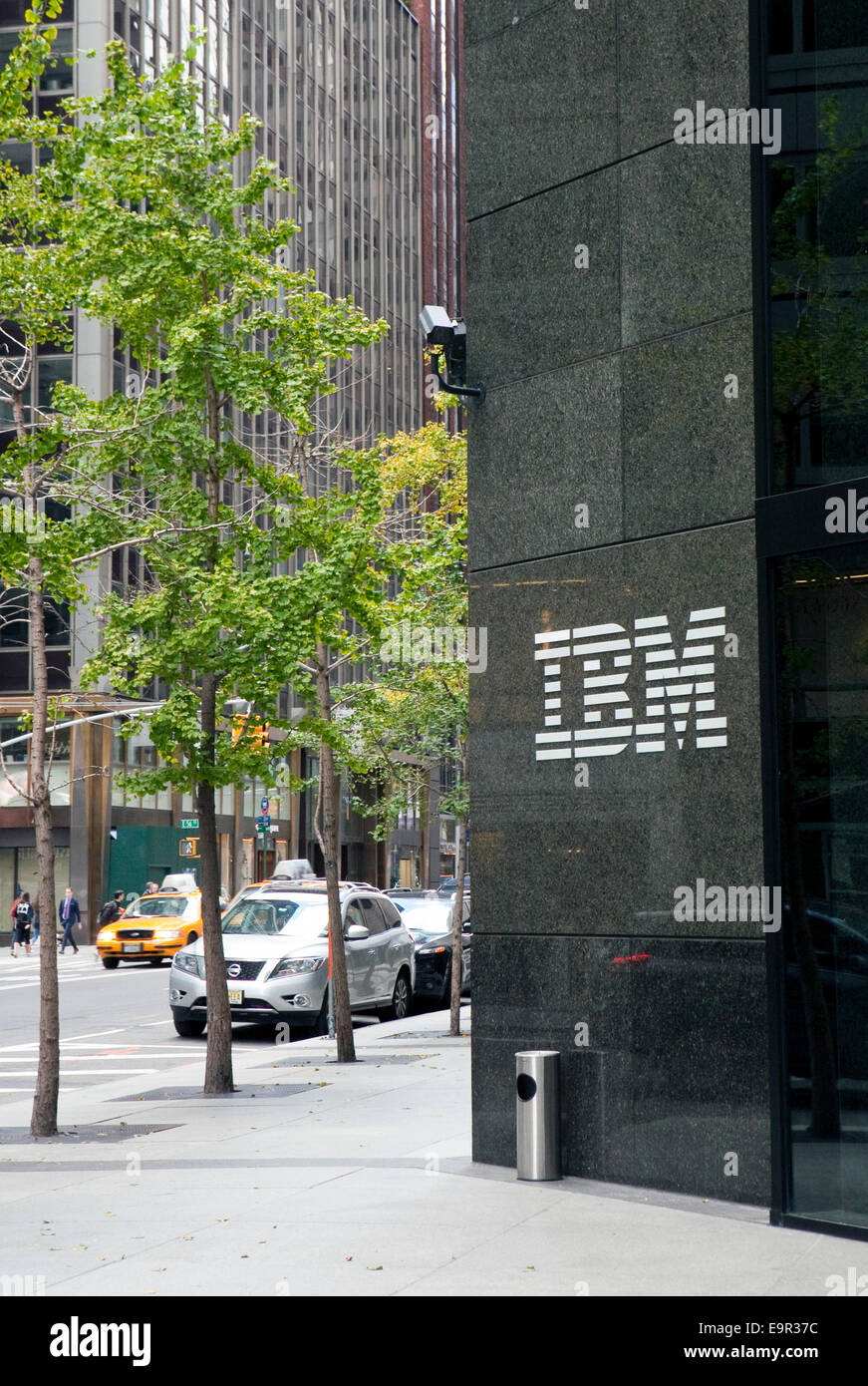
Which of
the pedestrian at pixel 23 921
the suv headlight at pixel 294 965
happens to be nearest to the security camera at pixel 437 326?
the suv headlight at pixel 294 965

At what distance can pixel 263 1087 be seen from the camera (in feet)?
49.2

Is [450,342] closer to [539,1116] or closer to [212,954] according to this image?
[539,1116]

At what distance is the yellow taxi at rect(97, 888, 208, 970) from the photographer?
37.7m

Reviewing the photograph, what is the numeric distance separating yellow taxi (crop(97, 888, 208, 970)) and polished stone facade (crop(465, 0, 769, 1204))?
28347 mm

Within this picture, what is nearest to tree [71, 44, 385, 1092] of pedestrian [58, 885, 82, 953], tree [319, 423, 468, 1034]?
tree [319, 423, 468, 1034]

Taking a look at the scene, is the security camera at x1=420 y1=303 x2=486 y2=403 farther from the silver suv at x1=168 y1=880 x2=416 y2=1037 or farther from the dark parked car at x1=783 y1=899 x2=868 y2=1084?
the silver suv at x1=168 y1=880 x2=416 y2=1037

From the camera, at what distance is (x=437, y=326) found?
1112 centimetres

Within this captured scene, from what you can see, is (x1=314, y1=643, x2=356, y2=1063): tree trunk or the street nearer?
(x1=314, y1=643, x2=356, y2=1063): tree trunk

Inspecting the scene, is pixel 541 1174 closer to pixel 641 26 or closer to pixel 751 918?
pixel 751 918

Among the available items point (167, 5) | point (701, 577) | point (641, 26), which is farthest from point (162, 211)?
point (167, 5)

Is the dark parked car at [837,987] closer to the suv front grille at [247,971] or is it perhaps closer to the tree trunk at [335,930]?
the tree trunk at [335,930]

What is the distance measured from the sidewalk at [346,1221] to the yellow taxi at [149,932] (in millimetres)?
25105
